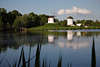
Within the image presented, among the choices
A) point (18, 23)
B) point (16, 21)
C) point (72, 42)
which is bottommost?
point (72, 42)

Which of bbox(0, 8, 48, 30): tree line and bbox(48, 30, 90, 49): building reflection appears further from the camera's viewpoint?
bbox(0, 8, 48, 30): tree line

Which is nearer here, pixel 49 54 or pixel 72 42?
pixel 49 54

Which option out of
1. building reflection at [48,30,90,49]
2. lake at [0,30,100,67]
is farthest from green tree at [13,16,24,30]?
lake at [0,30,100,67]

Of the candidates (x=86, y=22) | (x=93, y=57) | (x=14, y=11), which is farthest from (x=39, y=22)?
(x=93, y=57)

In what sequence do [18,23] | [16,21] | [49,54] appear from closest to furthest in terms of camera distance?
[49,54] < [16,21] < [18,23]

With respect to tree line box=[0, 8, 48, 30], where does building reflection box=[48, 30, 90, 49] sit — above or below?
below

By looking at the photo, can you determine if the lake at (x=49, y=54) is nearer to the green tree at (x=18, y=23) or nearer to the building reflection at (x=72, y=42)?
the building reflection at (x=72, y=42)

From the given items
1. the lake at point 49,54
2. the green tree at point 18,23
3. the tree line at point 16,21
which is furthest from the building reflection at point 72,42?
the tree line at point 16,21

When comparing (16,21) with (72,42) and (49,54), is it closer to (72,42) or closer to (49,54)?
(72,42)

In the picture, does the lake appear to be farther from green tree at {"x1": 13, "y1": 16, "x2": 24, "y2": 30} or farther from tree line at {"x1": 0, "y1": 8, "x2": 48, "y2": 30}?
tree line at {"x1": 0, "y1": 8, "x2": 48, "y2": 30}

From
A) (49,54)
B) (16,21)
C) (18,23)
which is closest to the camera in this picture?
(49,54)

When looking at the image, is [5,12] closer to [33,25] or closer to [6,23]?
[6,23]

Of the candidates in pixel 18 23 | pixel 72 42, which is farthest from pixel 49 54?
pixel 18 23

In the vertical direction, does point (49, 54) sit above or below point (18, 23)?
below
